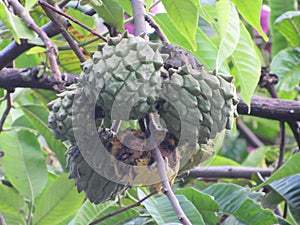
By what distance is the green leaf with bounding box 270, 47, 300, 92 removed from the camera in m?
2.28

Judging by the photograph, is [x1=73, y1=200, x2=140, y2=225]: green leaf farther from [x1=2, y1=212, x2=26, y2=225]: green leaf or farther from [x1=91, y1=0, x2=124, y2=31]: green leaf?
[x1=91, y1=0, x2=124, y2=31]: green leaf

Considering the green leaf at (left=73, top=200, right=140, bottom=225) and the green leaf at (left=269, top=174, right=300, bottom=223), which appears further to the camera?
the green leaf at (left=269, top=174, right=300, bottom=223)

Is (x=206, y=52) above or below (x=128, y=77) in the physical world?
below

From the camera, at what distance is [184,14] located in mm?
1234

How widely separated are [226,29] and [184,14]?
0.30ft

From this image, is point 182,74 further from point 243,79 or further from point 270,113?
point 270,113

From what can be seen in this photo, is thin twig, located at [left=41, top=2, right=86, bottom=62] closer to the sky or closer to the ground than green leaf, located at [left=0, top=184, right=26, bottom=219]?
closer to the sky

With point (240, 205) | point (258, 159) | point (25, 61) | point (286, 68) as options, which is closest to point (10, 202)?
point (25, 61)

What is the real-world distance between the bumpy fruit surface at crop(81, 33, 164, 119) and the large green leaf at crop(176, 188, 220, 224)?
0.62m

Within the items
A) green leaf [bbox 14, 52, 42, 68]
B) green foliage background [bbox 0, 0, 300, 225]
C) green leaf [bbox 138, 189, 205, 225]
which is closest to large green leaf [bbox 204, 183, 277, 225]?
green foliage background [bbox 0, 0, 300, 225]

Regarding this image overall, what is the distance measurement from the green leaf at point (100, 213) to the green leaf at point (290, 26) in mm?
943

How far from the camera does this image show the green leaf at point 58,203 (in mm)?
1844

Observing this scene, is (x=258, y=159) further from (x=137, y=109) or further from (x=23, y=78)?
(x=137, y=109)

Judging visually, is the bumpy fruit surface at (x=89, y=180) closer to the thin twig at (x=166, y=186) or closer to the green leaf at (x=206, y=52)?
the thin twig at (x=166, y=186)
